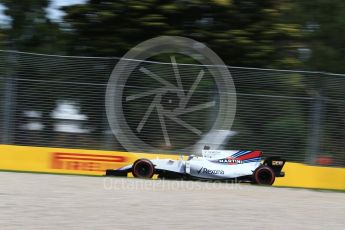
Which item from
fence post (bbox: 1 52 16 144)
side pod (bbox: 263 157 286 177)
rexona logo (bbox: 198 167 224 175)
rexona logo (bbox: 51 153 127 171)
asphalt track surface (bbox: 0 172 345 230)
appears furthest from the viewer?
rexona logo (bbox: 51 153 127 171)

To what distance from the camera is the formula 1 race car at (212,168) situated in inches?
375

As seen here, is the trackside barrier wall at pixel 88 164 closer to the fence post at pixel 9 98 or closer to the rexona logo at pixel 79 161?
the rexona logo at pixel 79 161

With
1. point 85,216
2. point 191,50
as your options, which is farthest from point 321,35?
point 85,216

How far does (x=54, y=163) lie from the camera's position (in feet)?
33.2

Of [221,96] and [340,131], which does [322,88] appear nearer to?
[340,131]

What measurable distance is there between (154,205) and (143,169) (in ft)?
8.94

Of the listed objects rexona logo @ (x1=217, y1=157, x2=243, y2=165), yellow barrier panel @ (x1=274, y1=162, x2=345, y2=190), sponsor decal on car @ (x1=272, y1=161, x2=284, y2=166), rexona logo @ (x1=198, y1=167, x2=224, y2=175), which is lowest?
yellow barrier panel @ (x1=274, y1=162, x2=345, y2=190)

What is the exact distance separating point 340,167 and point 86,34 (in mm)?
7223

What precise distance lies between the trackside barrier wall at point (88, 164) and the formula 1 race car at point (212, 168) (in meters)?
0.36

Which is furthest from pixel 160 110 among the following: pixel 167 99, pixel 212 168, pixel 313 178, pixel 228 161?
pixel 313 178

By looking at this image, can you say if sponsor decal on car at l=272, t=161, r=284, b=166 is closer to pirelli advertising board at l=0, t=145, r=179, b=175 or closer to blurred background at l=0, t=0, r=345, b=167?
blurred background at l=0, t=0, r=345, b=167

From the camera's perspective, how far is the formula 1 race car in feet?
31.3

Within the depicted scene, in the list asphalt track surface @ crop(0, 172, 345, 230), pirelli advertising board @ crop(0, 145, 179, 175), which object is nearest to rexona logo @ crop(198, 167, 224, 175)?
asphalt track surface @ crop(0, 172, 345, 230)

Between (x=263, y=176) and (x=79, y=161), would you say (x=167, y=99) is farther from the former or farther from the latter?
(x=263, y=176)
